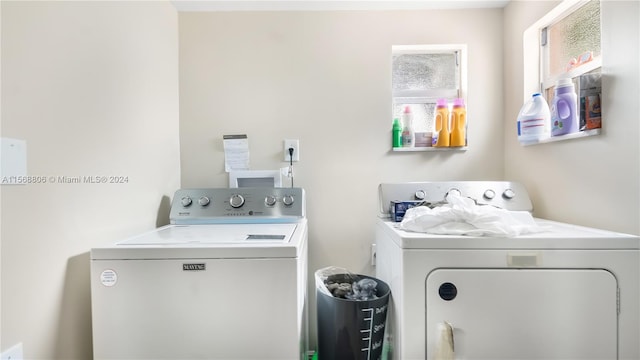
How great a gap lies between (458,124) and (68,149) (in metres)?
1.94

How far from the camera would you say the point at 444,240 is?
979mm

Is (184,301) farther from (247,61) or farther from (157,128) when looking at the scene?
(247,61)

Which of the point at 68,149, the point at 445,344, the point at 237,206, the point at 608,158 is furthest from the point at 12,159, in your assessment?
the point at 608,158

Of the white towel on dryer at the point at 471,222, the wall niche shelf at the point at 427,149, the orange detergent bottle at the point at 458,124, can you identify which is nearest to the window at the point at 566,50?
the orange detergent bottle at the point at 458,124

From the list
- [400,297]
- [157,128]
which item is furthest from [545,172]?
[157,128]

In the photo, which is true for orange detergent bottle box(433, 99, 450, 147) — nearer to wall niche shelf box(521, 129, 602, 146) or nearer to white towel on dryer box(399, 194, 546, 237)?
wall niche shelf box(521, 129, 602, 146)

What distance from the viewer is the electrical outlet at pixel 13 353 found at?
2.69 feet

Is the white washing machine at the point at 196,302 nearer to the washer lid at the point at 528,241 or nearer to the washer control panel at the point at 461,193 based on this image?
the washer lid at the point at 528,241

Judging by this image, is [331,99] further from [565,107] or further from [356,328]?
[356,328]

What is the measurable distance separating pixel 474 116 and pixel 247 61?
149 centimetres

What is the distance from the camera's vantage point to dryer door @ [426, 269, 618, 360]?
947 mm

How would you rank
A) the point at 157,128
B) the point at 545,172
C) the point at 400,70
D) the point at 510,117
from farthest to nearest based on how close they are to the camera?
1. the point at 400,70
2. the point at 510,117
3. the point at 157,128
4. the point at 545,172

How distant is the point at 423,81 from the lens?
199 centimetres

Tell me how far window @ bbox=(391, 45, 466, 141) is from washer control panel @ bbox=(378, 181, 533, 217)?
51cm
